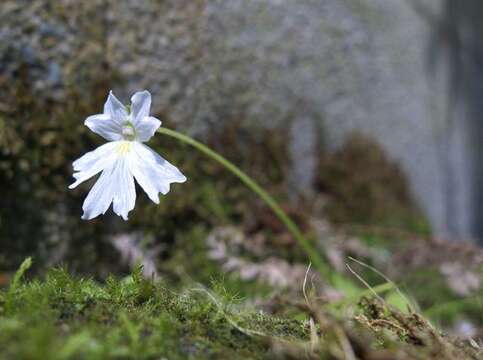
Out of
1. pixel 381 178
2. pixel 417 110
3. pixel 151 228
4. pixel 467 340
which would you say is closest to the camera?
pixel 467 340

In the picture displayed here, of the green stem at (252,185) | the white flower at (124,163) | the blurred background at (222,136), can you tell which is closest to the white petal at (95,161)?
the white flower at (124,163)

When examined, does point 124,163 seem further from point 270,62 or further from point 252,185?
point 270,62

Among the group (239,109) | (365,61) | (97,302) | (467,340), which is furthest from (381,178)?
(97,302)

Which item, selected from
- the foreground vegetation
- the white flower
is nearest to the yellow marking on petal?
the white flower

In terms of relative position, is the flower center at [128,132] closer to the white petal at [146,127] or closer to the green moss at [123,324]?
the white petal at [146,127]

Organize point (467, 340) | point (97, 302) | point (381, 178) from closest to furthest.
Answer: point (97, 302), point (467, 340), point (381, 178)

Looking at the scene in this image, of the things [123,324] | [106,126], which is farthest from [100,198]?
[123,324]

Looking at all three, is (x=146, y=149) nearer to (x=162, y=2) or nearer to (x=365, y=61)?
(x=162, y=2)

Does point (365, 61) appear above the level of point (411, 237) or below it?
above
